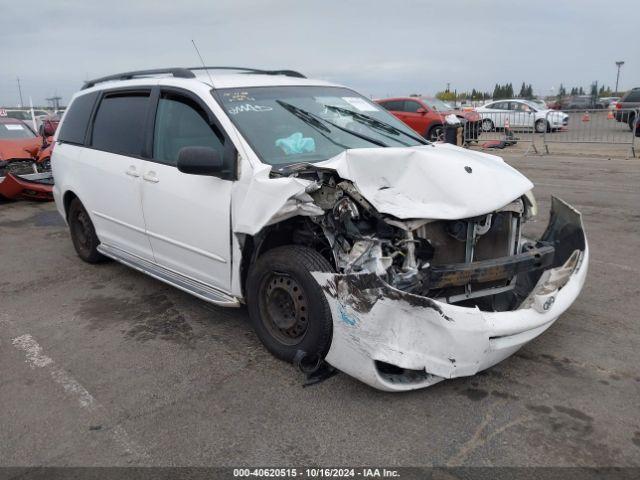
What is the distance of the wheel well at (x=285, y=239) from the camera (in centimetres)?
338

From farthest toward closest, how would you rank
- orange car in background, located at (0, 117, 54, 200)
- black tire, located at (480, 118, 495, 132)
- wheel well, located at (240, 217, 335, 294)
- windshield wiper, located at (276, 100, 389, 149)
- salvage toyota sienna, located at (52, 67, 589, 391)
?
1. black tire, located at (480, 118, 495, 132)
2. orange car in background, located at (0, 117, 54, 200)
3. windshield wiper, located at (276, 100, 389, 149)
4. wheel well, located at (240, 217, 335, 294)
5. salvage toyota sienna, located at (52, 67, 589, 391)

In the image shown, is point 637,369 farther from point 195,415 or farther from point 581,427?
point 195,415

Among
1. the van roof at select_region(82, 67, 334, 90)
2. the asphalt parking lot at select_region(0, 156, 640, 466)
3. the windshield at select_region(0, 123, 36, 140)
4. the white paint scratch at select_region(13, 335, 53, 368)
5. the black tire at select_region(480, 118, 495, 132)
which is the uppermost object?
the van roof at select_region(82, 67, 334, 90)

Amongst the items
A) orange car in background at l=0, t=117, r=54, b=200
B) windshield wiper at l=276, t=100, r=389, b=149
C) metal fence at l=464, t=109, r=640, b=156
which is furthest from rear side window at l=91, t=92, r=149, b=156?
metal fence at l=464, t=109, r=640, b=156

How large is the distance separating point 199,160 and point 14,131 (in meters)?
9.95

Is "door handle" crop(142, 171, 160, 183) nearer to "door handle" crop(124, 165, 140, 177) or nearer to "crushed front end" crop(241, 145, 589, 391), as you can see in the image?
"door handle" crop(124, 165, 140, 177)

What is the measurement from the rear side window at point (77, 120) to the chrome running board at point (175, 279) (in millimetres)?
1169

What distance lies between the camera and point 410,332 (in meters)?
2.82

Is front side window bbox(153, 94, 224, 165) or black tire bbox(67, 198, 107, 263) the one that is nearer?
front side window bbox(153, 94, 224, 165)

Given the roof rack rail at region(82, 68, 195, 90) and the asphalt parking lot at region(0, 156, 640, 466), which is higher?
the roof rack rail at region(82, 68, 195, 90)

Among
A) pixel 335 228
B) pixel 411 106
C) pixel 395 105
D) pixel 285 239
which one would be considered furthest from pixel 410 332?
pixel 395 105

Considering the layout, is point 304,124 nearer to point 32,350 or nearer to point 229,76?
point 229,76

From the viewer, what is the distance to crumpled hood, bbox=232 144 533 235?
304 centimetres

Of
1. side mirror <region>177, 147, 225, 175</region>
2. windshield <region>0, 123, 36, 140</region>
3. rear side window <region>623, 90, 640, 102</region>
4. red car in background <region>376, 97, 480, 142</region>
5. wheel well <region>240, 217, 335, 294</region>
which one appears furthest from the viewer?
rear side window <region>623, 90, 640, 102</region>
